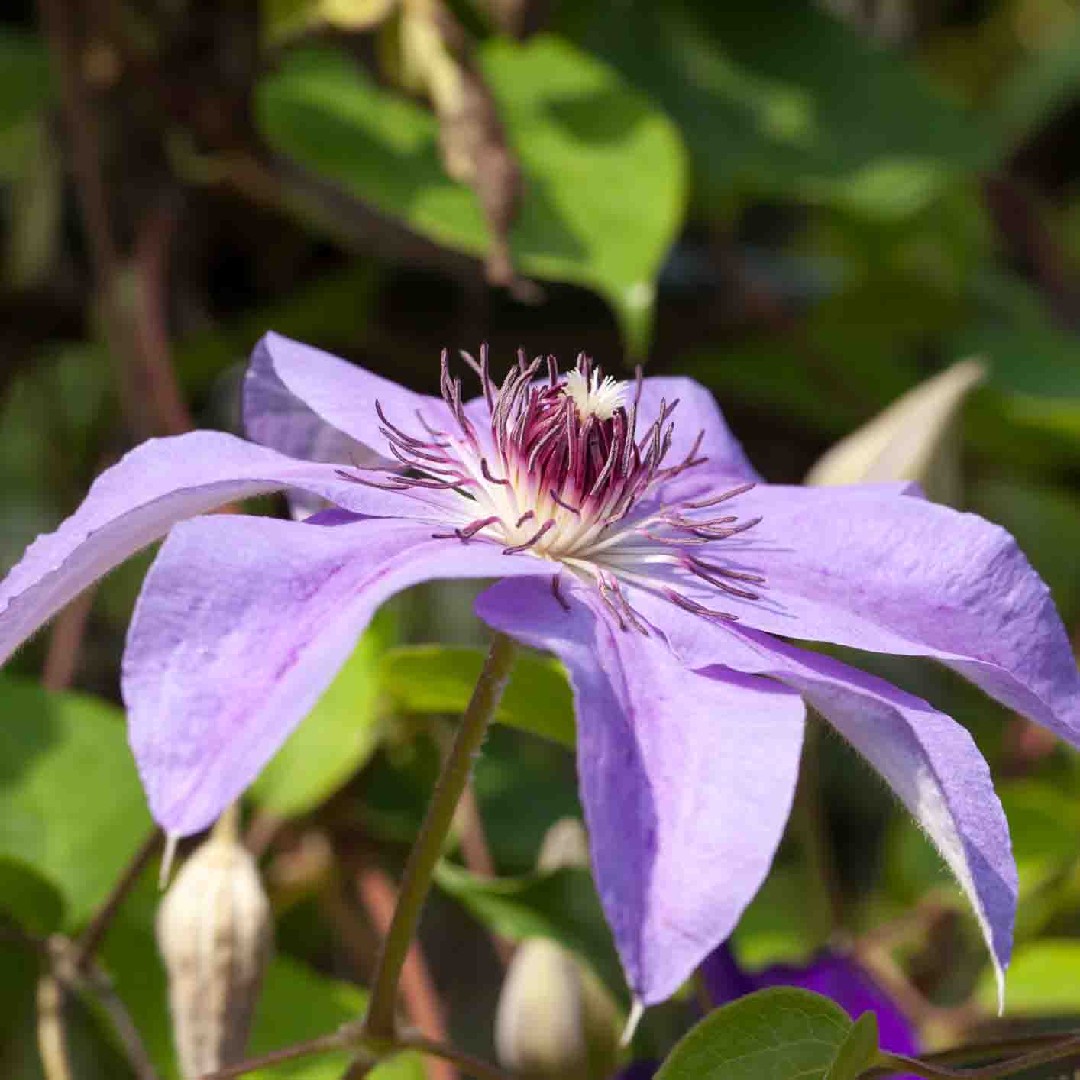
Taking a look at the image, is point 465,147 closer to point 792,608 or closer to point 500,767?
point 500,767

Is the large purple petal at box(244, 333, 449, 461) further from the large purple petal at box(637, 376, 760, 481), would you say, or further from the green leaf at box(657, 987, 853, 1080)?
the green leaf at box(657, 987, 853, 1080)

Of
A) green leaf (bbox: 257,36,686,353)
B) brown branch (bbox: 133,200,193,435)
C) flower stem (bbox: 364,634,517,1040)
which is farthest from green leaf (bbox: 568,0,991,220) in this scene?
flower stem (bbox: 364,634,517,1040)

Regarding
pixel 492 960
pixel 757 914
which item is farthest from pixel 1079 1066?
pixel 492 960

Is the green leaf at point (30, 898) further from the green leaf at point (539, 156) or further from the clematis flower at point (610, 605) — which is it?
the green leaf at point (539, 156)

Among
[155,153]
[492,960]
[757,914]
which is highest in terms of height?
[155,153]

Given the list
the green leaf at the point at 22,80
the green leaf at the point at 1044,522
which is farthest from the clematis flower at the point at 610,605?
the green leaf at the point at 1044,522
